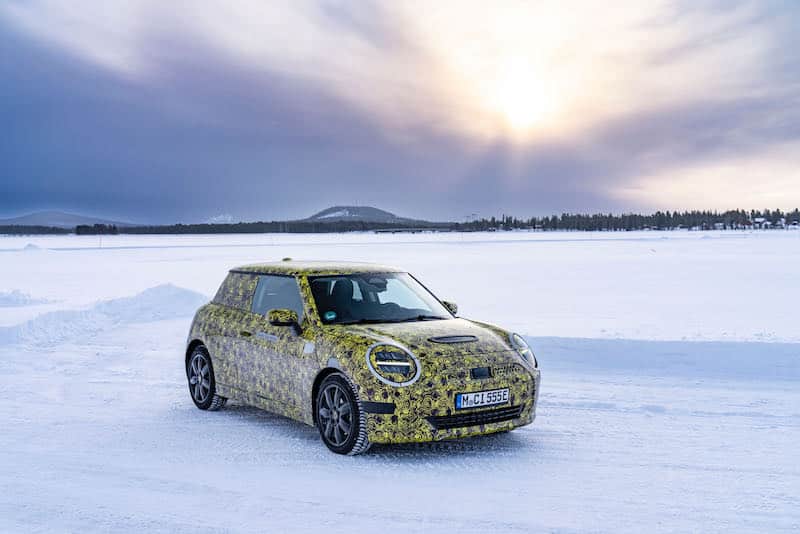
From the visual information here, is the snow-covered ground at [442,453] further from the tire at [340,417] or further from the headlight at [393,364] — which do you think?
the headlight at [393,364]

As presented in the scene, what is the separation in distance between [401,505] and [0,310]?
15.5 m

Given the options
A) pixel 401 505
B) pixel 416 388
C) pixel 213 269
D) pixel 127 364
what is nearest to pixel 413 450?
pixel 416 388

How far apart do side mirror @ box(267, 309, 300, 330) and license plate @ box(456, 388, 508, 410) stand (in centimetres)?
169

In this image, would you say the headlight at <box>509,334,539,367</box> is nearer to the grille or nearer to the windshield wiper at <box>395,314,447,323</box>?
the grille

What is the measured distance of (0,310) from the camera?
17578 mm

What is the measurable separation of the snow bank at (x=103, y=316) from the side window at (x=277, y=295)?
6832 mm

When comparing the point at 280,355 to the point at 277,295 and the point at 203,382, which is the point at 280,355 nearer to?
the point at 277,295

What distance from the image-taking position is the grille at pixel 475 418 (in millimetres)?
6098

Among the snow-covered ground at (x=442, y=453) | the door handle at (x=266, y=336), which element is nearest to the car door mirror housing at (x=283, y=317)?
the door handle at (x=266, y=336)

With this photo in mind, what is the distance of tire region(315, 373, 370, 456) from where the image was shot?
6.18 meters

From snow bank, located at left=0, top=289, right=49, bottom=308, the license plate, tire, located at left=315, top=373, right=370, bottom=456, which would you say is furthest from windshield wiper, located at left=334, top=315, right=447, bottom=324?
snow bank, located at left=0, top=289, right=49, bottom=308

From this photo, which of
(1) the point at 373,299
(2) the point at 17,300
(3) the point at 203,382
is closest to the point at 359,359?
(1) the point at 373,299

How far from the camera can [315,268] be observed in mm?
7551

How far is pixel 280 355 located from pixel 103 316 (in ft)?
33.7
